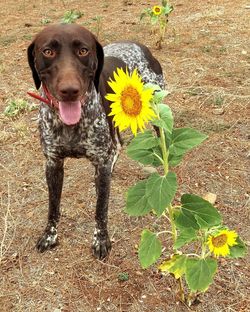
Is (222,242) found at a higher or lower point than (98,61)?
lower

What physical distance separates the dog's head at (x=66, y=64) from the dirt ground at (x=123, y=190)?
4.84 ft

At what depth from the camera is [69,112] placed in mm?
3514

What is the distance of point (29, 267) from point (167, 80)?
435 centimetres

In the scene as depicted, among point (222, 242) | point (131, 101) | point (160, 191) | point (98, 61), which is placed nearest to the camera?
point (131, 101)

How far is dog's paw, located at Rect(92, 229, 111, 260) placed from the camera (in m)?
4.23

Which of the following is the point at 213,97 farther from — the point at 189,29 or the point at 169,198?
the point at 169,198

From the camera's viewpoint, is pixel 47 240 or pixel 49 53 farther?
pixel 47 240

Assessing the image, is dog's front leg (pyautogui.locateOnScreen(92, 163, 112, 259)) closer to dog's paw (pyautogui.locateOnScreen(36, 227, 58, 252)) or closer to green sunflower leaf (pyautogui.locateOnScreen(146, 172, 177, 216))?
dog's paw (pyautogui.locateOnScreen(36, 227, 58, 252))

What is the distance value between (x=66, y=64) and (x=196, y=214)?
142 centimetres

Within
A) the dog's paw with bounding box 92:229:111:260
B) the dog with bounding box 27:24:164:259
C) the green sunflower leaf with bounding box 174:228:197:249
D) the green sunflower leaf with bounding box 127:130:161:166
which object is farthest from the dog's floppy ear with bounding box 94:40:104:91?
the green sunflower leaf with bounding box 174:228:197:249

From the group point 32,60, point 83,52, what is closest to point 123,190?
point 32,60

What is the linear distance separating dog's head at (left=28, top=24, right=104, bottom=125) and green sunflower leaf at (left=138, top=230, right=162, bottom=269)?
107 cm

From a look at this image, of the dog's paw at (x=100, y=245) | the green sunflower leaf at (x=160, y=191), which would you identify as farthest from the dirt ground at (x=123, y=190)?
the green sunflower leaf at (x=160, y=191)

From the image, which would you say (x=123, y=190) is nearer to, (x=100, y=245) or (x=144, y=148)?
(x=100, y=245)
